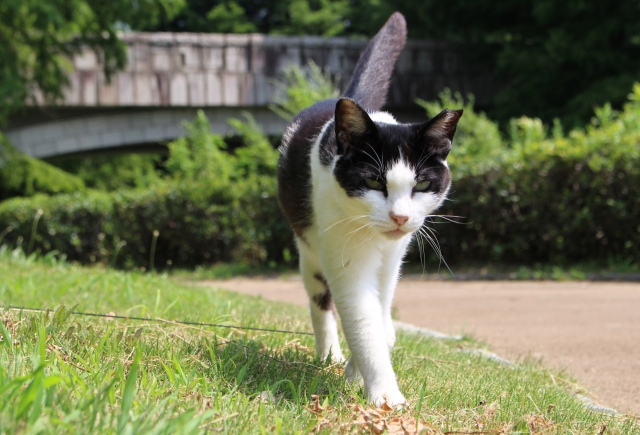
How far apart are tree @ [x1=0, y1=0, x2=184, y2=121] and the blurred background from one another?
4cm

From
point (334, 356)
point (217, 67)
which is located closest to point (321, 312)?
point (334, 356)

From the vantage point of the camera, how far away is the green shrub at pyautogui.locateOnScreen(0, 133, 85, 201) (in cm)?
1275

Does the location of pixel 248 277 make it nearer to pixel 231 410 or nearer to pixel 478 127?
pixel 478 127

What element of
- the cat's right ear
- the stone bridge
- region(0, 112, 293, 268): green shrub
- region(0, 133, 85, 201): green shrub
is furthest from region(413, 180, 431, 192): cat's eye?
the stone bridge

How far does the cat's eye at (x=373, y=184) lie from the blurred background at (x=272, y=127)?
0.46 m

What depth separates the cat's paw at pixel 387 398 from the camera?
2541 mm

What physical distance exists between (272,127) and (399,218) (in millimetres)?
23141

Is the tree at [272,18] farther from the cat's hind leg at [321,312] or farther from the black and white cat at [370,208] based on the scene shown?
the black and white cat at [370,208]

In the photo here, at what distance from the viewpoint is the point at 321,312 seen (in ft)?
11.4

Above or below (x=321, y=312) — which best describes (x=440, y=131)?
above

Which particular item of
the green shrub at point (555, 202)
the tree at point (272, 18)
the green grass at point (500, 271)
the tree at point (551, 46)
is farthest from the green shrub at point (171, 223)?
the tree at point (272, 18)

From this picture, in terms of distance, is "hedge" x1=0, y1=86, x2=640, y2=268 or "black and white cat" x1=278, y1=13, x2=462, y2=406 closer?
"black and white cat" x1=278, y1=13, x2=462, y2=406

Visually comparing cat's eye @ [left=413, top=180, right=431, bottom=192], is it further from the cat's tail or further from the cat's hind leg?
the cat's tail

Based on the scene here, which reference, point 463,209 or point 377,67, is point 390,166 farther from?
point 463,209
